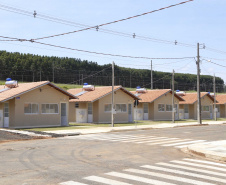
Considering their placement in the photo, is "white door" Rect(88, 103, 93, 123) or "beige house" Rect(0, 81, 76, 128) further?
"white door" Rect(88, 103, 93, 123)

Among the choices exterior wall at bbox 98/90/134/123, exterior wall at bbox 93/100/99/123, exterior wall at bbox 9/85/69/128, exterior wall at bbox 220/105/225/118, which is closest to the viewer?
exterior wall at bbox 9/85/69/128

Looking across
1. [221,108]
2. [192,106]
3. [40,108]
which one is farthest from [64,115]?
[221,108]

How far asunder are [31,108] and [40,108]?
95 centimetres

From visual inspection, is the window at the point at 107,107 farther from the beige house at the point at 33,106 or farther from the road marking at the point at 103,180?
the road marking at the point at 103,180

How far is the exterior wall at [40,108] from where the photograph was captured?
30.0 m

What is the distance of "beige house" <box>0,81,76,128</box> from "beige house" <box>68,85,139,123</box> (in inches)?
200

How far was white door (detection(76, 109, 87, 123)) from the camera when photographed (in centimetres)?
4005

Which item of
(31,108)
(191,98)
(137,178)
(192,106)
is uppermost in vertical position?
(191,98)

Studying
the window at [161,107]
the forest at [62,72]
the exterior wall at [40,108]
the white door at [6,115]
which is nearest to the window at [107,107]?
the exterior wall at [40,108]

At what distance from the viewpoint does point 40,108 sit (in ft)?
104

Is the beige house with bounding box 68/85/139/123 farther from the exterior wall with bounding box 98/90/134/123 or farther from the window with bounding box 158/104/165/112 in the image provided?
the window with bounding box 158/104/165/112

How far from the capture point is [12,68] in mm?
93438

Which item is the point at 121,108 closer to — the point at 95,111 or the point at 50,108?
the point at 95,111

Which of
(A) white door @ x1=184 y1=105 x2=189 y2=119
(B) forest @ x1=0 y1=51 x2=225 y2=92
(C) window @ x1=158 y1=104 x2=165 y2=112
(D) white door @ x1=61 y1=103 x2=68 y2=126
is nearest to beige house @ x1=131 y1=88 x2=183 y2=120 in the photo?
(C) window @ x1=158 y1=104 x2=165 y2=112
